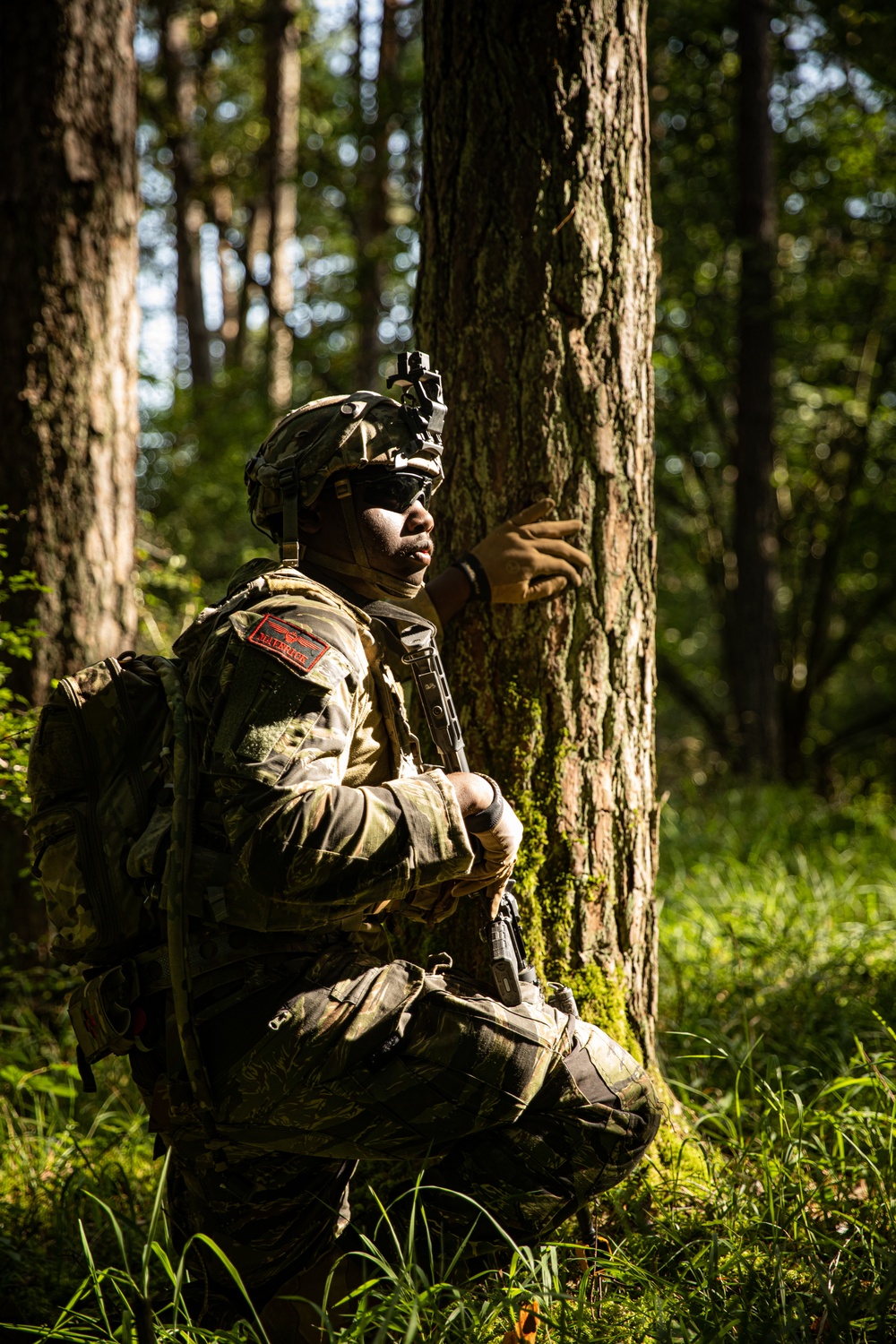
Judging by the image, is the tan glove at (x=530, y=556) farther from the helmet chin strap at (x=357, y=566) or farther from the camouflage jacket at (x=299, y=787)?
the camouflage jacket at (x=299, y=787)

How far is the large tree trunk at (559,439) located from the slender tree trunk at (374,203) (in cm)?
746

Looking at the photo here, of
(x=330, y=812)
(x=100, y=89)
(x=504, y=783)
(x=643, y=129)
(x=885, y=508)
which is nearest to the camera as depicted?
(x=330, y=812)

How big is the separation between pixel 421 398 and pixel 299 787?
982 mm

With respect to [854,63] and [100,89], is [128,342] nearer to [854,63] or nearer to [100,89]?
[100,89]

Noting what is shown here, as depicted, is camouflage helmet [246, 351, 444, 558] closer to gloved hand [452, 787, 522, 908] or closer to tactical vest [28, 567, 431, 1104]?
tactical vest [28, 567, 431, 1104]

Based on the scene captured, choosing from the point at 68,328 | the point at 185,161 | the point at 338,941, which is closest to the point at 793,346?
the point at 185,161

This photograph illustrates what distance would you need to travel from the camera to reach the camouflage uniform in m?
1.76

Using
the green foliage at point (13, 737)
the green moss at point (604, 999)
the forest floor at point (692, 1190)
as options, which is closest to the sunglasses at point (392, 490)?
the green foliage at point (13, 737)

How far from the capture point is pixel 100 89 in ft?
14.2

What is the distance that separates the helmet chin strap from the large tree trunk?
51 centimetres

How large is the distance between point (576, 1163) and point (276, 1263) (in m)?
0.70

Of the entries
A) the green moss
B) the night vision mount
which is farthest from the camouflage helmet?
the green moss

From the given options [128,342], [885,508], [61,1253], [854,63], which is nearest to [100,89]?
[128,342]

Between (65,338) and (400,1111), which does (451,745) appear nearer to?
(400,1111)
